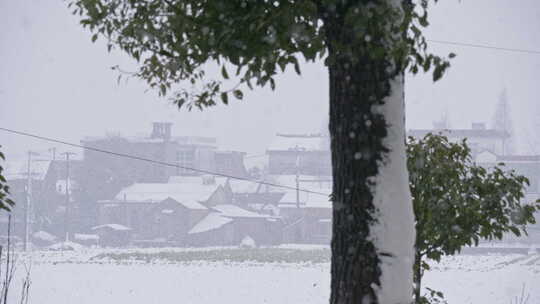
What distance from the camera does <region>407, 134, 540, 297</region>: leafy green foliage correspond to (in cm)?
725

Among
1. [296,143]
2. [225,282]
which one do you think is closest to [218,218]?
[296,143]

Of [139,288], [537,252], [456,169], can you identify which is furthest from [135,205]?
[456,169]

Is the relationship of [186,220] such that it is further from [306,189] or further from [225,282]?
[225,282]

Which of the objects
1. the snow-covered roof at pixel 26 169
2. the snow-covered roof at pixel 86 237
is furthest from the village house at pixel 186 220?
the snow-covered roof at pixel 26 169

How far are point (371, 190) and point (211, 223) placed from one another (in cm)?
5632

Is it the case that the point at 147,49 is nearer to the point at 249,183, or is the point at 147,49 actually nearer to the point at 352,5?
the point at 352,5

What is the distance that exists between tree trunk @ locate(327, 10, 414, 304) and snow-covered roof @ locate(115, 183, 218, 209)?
57.2 metres

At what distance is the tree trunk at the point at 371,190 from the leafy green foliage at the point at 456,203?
326cm

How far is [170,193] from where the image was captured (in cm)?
6956

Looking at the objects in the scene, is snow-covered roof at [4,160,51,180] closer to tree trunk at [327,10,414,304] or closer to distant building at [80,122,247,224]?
distant building at [80,122,247,224]

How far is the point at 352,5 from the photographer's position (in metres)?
4.00

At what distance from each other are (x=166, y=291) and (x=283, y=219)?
42.5 metres

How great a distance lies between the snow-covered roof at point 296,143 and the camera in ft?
279

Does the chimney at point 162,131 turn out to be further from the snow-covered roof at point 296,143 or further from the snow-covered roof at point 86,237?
the snow-covered roof at point 86,237
